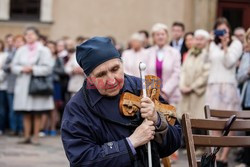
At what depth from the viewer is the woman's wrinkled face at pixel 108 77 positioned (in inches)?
165

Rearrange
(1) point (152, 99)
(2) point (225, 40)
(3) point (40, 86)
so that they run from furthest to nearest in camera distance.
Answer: (3) point (40, 86) → (2) point (225, 40) → (1) point (152, 99)

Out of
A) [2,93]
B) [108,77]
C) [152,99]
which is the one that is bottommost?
[2,93]

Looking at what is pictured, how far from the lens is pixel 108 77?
419cm

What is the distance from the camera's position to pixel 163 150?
4.41 m

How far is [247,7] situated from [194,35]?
24.9 ft

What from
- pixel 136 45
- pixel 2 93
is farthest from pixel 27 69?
pixel 2 93

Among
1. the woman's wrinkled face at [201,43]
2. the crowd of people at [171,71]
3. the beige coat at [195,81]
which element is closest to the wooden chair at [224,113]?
the crowd of people at [171,71]

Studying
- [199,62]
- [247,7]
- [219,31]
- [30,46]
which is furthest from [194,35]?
[247,7]

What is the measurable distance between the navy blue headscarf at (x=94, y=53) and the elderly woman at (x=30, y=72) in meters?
7.07

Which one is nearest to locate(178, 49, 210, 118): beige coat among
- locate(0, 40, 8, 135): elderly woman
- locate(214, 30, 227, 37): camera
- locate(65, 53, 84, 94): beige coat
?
locate(214, 30, 227, 37): camera

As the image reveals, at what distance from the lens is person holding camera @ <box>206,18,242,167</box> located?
952 cm

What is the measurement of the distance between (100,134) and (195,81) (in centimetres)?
634

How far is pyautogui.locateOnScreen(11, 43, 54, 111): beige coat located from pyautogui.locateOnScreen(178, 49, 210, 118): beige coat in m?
2.30

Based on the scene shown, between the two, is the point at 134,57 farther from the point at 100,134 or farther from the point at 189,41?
the point at 100,134
